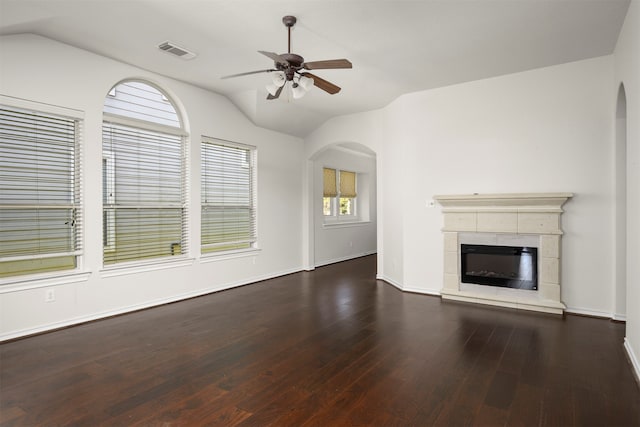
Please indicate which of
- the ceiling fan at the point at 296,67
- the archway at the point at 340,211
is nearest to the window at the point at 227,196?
the archway at the point at 340,211

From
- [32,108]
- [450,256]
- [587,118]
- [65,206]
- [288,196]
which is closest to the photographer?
[32,108]

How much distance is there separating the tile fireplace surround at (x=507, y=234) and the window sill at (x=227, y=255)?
320 cm

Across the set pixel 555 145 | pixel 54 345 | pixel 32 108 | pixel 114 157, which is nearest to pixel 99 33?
pixel 32 108

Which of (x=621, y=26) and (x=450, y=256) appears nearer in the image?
(x=621, y=26)

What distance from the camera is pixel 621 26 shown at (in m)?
3.49

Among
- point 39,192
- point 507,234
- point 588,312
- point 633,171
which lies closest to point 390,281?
point 507,234

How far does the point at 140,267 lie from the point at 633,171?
528 cm

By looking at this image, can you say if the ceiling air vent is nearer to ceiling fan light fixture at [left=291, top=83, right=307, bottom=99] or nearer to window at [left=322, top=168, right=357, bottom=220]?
ceiling fan light fixture at [left=291, top=83, right=307, bottom=99]

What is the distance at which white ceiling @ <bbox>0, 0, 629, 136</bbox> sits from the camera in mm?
3152

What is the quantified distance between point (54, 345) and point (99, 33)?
3135 mm

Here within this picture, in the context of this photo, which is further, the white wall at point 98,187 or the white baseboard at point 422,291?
the white baseboard at point 422,291

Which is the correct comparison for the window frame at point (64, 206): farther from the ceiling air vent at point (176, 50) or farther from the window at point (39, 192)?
the ceiling air vent at point (176, 50)

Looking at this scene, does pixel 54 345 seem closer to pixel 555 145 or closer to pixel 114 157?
pixel 114 157

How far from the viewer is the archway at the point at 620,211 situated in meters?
4.06
